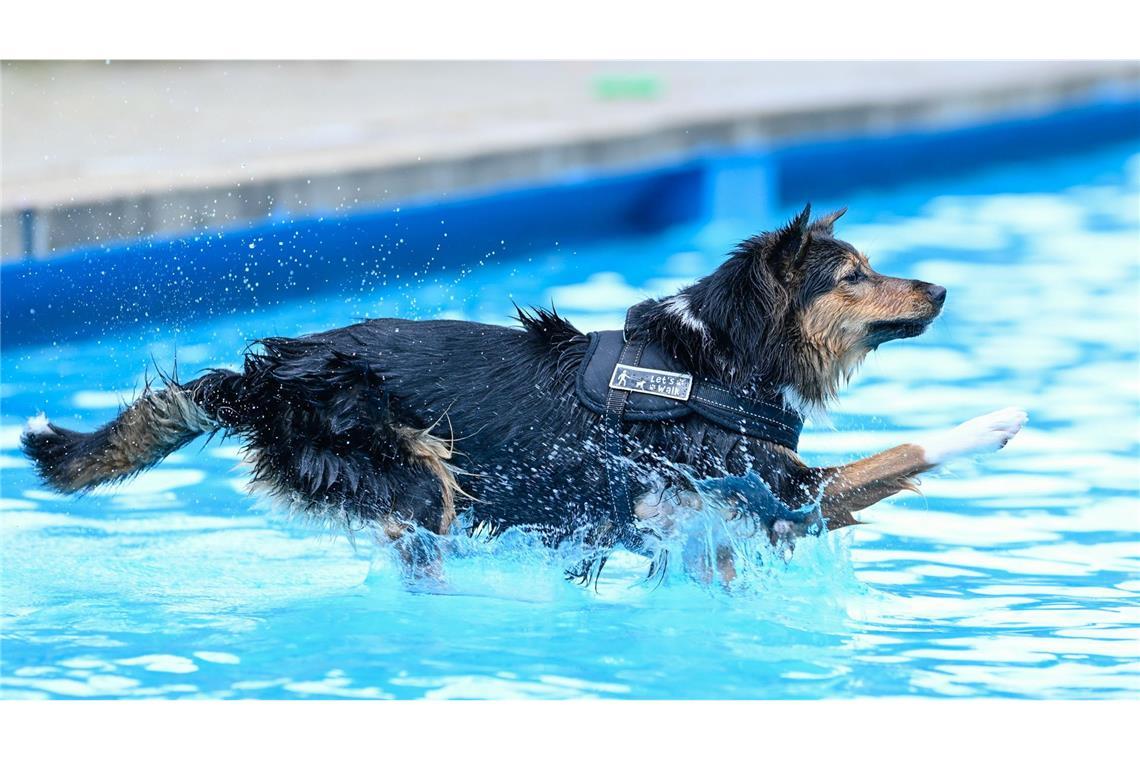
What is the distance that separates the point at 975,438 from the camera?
4.52 m

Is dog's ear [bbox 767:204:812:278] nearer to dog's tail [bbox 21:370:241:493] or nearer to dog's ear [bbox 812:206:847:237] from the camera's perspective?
dog's ear [bbox 812:206:847:237]

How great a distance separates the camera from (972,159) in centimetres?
1214

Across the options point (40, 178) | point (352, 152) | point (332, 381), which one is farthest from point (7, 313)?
point (332, 381)

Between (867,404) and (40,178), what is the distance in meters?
4.39

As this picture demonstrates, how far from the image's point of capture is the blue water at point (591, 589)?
4.20m

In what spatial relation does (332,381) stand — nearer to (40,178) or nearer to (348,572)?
(348,572)

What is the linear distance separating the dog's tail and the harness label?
4.00 feet

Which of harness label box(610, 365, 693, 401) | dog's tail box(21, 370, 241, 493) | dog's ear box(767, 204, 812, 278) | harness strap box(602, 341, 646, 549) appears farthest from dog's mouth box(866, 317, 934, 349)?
dog's tail box(21, 370, 241, 493)

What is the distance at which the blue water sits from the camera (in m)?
4.20

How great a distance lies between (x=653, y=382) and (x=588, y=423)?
24cm

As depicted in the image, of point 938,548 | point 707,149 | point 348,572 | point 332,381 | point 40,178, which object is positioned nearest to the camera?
point 332,381

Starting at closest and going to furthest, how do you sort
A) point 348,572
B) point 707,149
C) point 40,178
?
point 348,572 < point 40,178 < point 707,149

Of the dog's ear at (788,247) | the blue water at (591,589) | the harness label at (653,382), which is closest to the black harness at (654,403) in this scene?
the harness label at (653,382)

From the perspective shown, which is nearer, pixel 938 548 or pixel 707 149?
pixel 938 548
